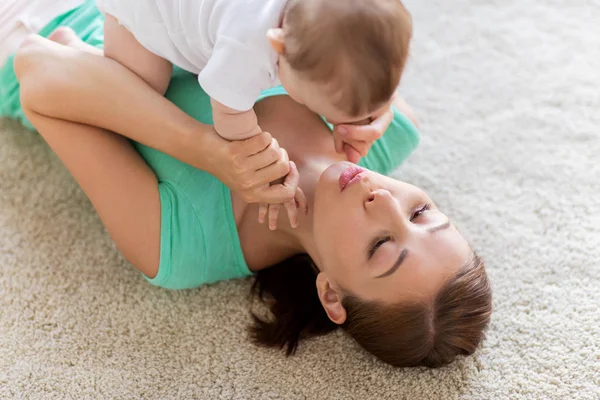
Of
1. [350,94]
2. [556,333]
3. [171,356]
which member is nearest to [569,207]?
[556,333]

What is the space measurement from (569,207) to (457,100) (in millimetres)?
354

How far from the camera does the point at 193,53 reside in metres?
1.03

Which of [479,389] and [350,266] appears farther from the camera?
[479,389]

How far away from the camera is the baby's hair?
2.29ft

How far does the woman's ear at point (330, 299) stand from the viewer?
3.33ft

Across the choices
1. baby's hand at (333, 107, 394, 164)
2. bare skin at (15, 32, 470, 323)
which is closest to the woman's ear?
bare skin at (15, 32, 470, 323)

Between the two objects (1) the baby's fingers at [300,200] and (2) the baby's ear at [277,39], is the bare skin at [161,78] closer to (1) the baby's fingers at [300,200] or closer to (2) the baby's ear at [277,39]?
(1) the baby's fingers at [300,200]

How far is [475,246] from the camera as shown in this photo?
1239mm

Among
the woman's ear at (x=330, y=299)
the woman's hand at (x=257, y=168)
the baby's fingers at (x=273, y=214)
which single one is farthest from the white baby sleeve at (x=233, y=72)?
the woman's ear at (x=330, y=299)

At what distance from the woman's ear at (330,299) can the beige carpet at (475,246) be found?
14 centimetres

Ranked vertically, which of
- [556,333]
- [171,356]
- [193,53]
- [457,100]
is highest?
[193,53]

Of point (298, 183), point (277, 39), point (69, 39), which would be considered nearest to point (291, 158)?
point (298, 183)

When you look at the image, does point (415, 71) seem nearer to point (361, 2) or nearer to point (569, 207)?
point (569, 207)

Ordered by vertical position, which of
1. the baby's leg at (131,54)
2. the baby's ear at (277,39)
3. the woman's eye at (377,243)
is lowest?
the woman's eye at (377,243)
